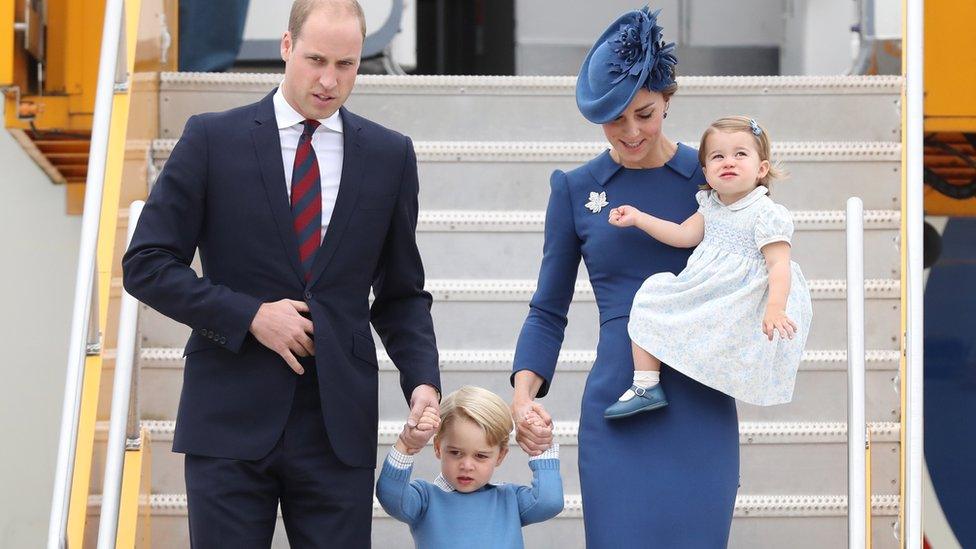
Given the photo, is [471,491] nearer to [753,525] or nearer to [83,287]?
[83,287]

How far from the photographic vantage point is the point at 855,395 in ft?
9.70

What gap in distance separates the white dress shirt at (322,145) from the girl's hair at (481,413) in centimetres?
54

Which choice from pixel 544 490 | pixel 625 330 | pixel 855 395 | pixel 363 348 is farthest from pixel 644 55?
pixel 855 395

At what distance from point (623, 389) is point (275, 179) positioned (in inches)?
27.6

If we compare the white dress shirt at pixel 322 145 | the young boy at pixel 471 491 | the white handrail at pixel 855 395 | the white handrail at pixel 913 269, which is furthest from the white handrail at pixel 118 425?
the white handrail at pixel 913 269

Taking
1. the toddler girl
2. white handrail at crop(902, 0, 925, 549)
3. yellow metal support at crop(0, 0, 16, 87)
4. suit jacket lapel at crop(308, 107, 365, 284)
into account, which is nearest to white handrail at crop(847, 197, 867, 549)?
white handrail at crop(902, 0, 925, 549)

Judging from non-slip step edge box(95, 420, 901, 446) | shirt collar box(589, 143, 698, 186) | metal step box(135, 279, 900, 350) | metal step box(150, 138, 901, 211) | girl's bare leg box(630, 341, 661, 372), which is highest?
metal step box(150, 138, 901, 211)

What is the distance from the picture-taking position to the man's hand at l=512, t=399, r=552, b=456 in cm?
245

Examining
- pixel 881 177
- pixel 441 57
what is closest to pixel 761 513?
pixel 881 177

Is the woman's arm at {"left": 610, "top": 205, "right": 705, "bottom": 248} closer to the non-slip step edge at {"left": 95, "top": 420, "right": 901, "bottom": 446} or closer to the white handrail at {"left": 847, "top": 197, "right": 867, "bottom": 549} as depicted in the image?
the white handrail at {"left": 847, "top": 197, "right": 867, "bottom": 549}

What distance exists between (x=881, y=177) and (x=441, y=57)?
3.37m

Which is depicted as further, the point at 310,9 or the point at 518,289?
the point at 518,289

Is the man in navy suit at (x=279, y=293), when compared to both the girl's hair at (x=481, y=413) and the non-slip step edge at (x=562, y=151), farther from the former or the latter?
the non-slip step edge at (x=562, y=151)

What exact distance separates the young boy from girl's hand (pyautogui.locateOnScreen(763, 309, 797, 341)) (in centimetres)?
61
